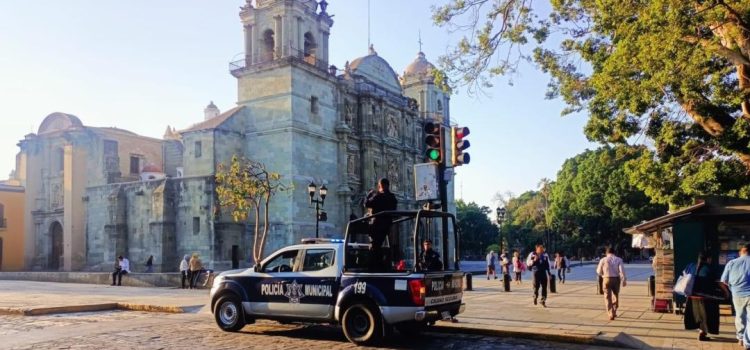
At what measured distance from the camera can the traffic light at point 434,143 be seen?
37.3 ft

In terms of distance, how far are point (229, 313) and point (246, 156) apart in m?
28.5

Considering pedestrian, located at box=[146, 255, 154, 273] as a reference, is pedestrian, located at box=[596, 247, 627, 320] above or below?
above

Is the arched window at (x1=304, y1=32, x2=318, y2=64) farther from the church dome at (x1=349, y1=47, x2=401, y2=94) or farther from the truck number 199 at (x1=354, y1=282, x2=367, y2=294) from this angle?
the truck number 199 at (x1=354, y1=282, x2=367, y2=294)

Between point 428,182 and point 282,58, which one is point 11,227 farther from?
point 428,182

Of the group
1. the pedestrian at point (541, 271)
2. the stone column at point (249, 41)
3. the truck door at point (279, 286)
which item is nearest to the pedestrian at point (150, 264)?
the stone column at point (249, 41)

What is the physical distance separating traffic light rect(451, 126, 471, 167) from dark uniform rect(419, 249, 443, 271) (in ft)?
5.73

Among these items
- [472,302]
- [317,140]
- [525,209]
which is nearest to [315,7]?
[317,140]

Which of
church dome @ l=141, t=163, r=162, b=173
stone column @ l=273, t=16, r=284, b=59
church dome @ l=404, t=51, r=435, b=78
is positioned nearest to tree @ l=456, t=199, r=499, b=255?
church dome @ l=404, t=51, r=435, b=78

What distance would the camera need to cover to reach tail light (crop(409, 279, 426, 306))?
31.5 ft

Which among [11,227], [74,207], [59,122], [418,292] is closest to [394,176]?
[74,207]

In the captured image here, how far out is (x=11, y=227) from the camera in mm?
48844

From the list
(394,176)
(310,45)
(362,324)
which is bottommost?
(362,324)

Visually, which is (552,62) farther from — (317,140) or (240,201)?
(317,140)

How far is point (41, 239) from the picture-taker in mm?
46031
